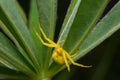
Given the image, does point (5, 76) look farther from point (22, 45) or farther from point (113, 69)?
point (113, 69)

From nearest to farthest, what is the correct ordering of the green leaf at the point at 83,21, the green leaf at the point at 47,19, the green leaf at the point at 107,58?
the green leaf at the point at 83,21 < the green leaf at the point at 47,19 < the green leaf at the point at 107,58

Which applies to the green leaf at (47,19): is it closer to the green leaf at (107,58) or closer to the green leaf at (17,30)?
the green leaf at (17,30)

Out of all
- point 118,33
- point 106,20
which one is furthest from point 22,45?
point 118,33

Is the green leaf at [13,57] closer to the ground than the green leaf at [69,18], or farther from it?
closer to the ground

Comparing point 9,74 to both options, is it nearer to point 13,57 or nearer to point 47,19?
point 13,57

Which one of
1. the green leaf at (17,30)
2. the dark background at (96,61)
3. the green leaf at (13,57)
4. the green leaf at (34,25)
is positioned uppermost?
the green leaf at (17,30)

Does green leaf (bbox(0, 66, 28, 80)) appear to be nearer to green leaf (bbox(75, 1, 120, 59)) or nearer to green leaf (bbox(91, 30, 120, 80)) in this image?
green leaf (bbox(75, 1, 120, 59))

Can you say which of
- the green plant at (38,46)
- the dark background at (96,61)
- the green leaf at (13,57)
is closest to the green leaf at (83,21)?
the green plant at (38,46)

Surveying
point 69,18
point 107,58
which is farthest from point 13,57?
point 107,58
